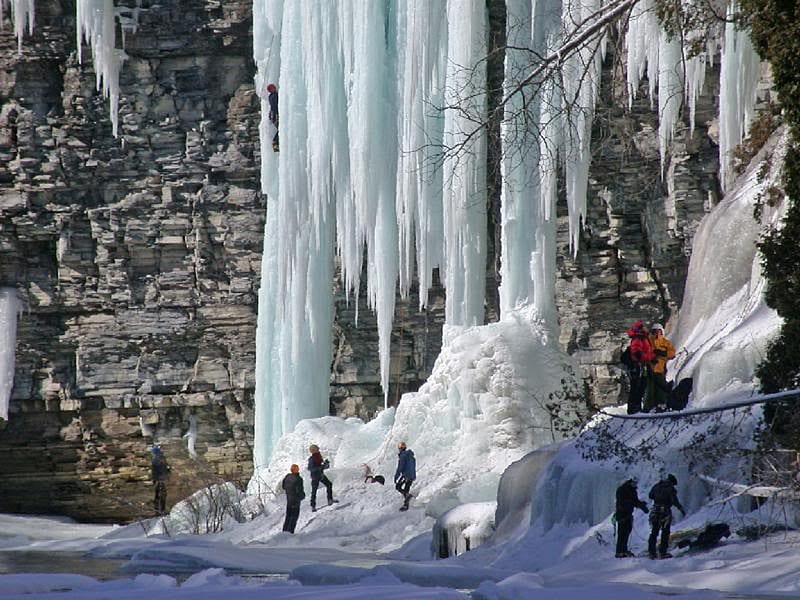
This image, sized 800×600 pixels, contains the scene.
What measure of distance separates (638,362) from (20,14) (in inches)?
669

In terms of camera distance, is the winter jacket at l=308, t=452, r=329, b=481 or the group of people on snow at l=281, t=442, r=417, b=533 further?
the winter jacket at l=308, t=452, r=329, b=481

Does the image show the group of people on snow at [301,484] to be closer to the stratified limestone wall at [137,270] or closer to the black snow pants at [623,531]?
the black snow pants at [623,531]

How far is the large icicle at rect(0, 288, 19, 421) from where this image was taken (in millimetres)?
26547

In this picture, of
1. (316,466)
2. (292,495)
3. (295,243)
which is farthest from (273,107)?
(292,495)

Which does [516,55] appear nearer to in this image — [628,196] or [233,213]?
[628,196]

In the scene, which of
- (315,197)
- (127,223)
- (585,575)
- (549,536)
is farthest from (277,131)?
(585,575)

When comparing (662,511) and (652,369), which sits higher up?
(652,369)

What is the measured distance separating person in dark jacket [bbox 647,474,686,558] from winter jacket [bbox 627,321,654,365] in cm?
213

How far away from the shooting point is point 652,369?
12.1m

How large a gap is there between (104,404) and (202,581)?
58.4 ft

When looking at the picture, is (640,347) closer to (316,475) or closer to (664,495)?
(664,495)

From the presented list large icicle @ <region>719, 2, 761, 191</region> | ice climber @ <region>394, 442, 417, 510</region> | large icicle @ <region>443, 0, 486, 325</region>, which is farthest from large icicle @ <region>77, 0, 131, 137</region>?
large icicle @ <region>719, 2, 761, 191</region>

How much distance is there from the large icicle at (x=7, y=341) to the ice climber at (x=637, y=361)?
16.6 metres

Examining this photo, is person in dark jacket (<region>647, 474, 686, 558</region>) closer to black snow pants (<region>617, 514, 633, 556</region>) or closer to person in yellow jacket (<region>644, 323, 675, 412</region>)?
black snow pants (<region>617, 514, 633, 556</region>)
